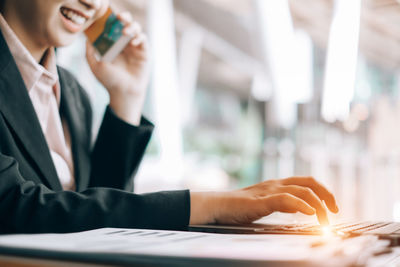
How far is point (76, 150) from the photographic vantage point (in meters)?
0.95

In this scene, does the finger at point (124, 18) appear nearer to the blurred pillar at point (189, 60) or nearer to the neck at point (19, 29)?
the neck at point (19, 29)

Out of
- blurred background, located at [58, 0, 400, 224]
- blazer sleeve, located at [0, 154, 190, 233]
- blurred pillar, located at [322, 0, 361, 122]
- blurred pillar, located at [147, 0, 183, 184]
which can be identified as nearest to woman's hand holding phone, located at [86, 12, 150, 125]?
Result: blazer sleeve, located at [0, 154, 190, 233]

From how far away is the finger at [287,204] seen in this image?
553 millimetres

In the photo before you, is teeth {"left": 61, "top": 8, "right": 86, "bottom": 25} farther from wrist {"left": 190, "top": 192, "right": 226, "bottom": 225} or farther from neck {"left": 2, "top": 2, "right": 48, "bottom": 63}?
wrist {"left": 190, "top": 192, "right": 226, "bottom": 225}

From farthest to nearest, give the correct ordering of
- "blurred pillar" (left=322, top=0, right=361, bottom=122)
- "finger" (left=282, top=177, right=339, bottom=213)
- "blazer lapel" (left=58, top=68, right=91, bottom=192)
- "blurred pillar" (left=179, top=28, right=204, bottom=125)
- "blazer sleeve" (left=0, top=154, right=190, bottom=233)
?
"blurred pillar" (left=179, top=28, right=204, bottom=125) → "blurred pillar" (left=322, top=0, right=361, bottom=122) → "blazer lapel" (left=58, top=68, right=91, bottom=192) → "finger" (left=282, top=177, right=339, bottom=213) → "blazer sleeve" (left=0, top=154, right=190, bottom=233)

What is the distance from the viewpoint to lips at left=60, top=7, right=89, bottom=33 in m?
0.84

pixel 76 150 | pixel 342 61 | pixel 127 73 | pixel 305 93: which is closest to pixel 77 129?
pixel 76 150

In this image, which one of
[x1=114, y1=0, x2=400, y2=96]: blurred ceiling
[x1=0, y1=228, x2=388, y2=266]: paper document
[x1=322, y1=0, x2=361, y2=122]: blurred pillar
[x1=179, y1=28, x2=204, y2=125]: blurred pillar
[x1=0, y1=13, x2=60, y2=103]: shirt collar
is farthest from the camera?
[x1=179, y1=28, x2=204, y2=125]: blurred pillar

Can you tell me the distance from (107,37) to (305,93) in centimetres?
281

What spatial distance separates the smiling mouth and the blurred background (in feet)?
2.67

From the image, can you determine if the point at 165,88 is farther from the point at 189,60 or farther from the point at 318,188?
the point at 318,188

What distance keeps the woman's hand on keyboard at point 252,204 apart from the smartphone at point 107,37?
0.56 m

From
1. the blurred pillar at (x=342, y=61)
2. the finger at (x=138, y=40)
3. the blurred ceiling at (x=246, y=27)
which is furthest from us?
the blurred pillar at (x=342, y=61)

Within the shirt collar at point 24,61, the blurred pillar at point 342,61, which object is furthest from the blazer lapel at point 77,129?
the blurred pillar at point 342,61
